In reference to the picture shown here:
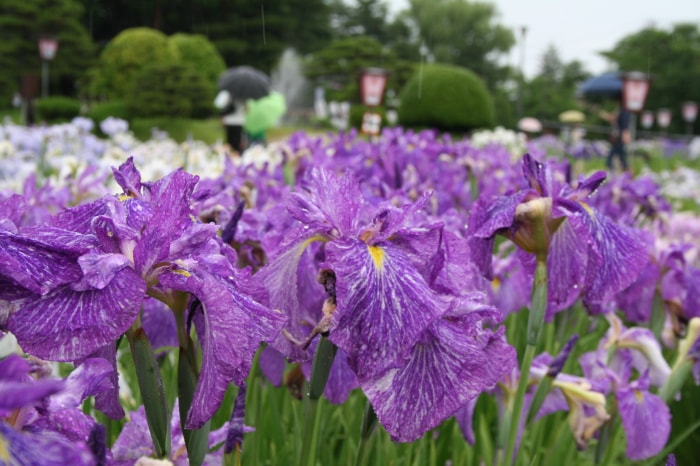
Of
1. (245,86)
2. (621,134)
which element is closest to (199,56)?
(245,86)

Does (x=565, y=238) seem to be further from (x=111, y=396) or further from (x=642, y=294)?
(x=642, y=294)

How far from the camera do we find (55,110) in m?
25.3

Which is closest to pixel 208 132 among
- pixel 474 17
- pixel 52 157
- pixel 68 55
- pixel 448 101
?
pixel 448 101

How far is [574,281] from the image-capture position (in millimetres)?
1336

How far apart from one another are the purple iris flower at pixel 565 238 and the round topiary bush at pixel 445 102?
1733cm

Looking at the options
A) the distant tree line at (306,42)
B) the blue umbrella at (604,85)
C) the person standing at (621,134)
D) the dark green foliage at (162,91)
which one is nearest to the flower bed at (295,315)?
the person standing at (621,134)

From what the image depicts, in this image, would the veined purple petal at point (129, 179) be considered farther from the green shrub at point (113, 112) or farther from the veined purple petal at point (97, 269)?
the green shrub at point (113, 112)

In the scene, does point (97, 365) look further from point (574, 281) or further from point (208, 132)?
point (208, 132)

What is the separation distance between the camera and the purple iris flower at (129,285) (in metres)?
0.75

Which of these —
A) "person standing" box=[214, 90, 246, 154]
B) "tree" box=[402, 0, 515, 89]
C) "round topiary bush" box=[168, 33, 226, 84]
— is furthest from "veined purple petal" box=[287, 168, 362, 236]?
"tree" box=[402, 0, 515, 89]

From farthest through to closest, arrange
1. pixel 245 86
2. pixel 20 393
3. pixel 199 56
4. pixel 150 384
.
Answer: pixel 199 56 → pixel 245 86 → pixel 150 384 → pixel 20 393

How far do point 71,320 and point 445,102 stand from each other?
18.7 meters

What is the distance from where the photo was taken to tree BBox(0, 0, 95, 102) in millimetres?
30578

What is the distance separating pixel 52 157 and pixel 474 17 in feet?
198
